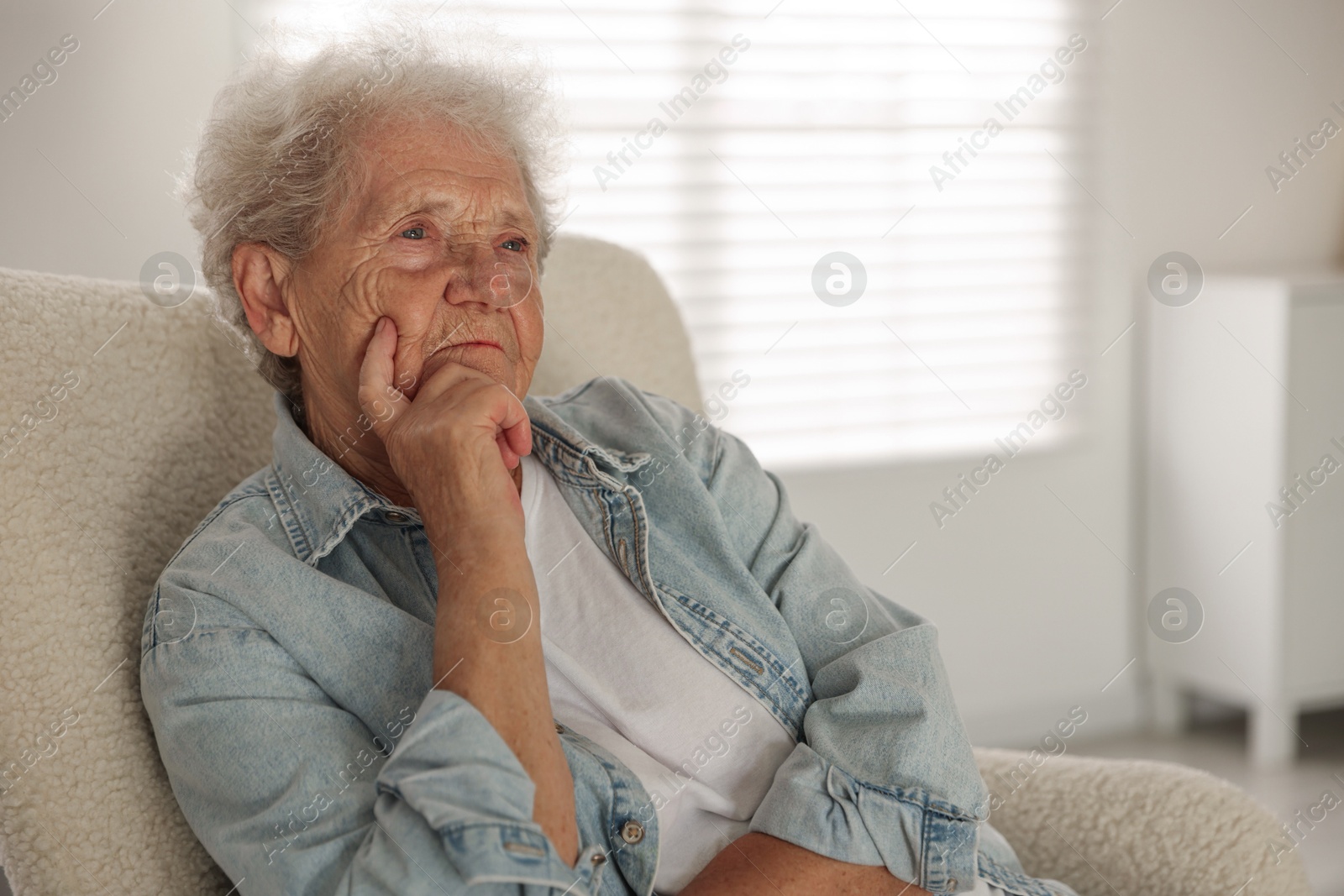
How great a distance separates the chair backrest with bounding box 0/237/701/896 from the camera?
95 centimetres

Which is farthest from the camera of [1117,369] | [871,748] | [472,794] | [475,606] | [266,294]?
[1117,369]

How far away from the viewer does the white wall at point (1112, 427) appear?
9.16ft

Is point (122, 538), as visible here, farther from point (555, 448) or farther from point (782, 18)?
point (782, 18)

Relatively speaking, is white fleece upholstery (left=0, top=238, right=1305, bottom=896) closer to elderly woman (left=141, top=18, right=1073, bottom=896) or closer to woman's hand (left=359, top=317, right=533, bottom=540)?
elderly woman (left=141, top=18, right=1073, bottom=896)

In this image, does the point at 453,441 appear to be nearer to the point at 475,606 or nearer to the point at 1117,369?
the point at 475,606

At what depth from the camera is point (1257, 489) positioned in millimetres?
2660

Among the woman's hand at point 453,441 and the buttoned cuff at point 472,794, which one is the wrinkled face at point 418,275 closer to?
the woman's hand at point 453,441

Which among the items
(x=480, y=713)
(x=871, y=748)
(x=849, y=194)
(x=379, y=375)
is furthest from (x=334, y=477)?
(x=849, y=194)

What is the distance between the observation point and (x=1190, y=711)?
10.0 ft

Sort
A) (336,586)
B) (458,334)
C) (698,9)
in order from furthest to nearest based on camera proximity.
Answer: (698,9), (458,334), (336,586)

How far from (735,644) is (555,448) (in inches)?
10.5

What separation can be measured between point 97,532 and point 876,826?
74 centimetres

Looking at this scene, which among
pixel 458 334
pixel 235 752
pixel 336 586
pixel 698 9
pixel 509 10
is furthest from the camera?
pixel 698 9

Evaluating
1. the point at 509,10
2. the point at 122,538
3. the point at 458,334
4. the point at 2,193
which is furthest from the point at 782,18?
the point at 122,538
